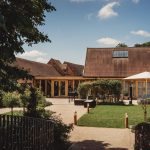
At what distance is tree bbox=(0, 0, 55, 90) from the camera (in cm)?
866

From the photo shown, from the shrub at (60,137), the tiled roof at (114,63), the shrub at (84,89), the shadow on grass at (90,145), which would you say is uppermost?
the tiled roof at (114,63)

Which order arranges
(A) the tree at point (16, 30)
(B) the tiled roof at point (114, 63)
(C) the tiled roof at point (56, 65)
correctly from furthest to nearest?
(C) the tiled roof at point (56, 65), (B) the tiled roof at point (114, 63), (A) the tree at point (16, 30)

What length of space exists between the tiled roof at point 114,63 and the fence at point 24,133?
30410 millimetres

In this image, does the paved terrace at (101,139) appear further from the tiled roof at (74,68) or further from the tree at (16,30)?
the tiled roof at (74,68)

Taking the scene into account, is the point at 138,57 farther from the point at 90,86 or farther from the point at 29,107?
the point at 29,107

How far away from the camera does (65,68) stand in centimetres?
6144

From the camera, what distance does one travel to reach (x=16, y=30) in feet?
31.2

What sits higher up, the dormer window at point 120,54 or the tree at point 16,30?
the dormer window at point 120,54

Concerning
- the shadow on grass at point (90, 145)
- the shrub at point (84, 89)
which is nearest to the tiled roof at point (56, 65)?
the shrub at point (84, 89)

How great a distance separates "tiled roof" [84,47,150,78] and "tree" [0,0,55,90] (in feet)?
97.4

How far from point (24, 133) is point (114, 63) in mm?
34116

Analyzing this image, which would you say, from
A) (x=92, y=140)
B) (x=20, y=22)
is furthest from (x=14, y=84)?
(x=92, y=140)

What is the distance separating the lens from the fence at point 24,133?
741 centimetres

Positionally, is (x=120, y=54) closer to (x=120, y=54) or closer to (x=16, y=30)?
(x=120, y=54)
